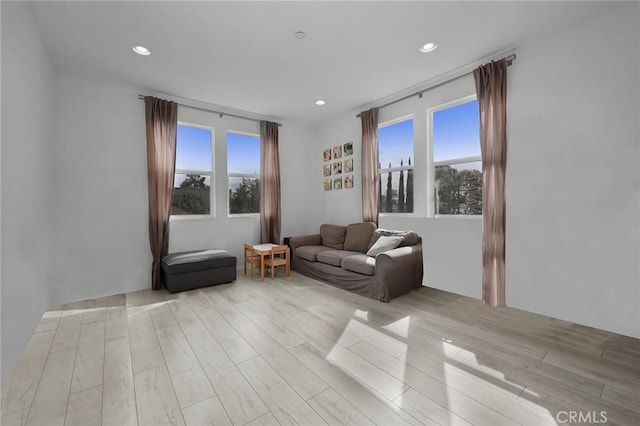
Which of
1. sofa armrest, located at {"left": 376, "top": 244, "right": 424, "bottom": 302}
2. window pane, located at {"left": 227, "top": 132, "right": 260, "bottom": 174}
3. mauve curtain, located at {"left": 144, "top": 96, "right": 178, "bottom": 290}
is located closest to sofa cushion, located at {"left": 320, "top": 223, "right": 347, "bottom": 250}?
sofa armrest, located at {"left": 376, "top": 244, "right": 424, "bottom": 302}

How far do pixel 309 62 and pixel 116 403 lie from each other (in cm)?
349

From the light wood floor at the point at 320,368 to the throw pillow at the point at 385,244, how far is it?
0.81 metres

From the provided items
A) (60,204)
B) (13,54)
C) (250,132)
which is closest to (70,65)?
(13,54)

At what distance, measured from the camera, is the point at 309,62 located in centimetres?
315

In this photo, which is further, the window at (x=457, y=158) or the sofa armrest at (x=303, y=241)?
the sofa armrest at (x=303, y=241)

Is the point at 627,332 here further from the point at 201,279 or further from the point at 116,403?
the point at 201,279

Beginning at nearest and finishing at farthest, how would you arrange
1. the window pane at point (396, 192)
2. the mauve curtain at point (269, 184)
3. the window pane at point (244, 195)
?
1. the window pane at point (396, 192)
2. the window pane at point (244, 195)
3. the mauve curtain at point (269, 184)

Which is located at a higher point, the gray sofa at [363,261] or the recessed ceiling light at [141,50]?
the recessed ceiling light at [141,50]

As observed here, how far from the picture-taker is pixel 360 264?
3.45 metres

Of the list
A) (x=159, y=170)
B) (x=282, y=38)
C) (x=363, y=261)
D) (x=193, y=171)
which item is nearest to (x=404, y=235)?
(x=363, y=261)

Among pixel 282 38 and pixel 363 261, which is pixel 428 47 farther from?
pixel 363 261

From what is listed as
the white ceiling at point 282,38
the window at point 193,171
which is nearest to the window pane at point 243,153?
the window at point 193,171

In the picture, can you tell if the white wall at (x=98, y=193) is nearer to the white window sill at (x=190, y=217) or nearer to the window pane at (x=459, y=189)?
the white window sill at (x=190, y=217)

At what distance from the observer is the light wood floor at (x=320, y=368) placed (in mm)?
1488
